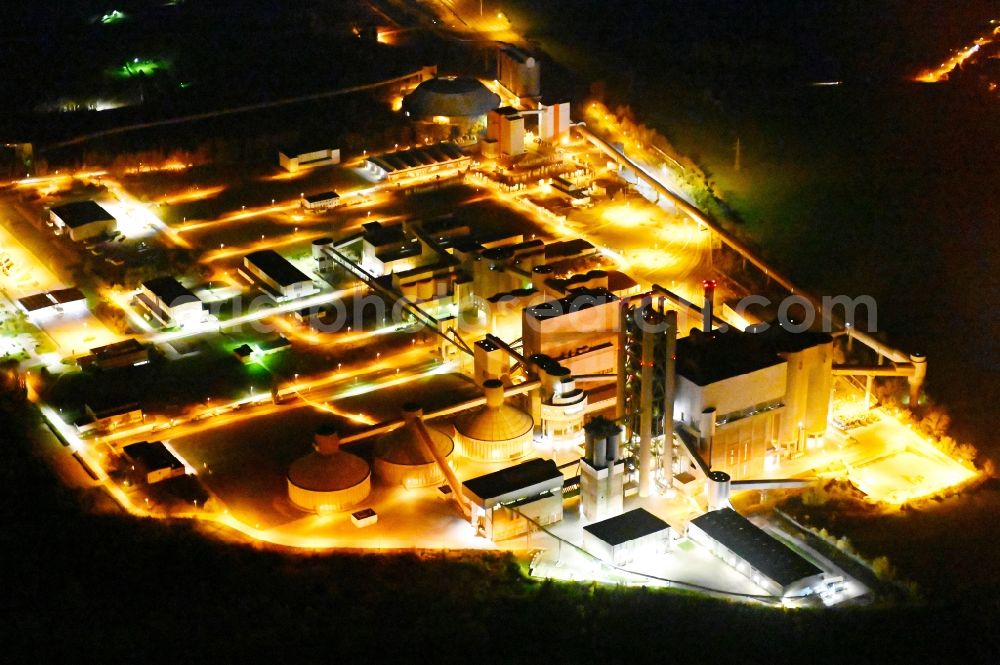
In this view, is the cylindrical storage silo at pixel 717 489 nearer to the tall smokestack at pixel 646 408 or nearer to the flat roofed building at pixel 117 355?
the tall smokestack at pixel 646 408

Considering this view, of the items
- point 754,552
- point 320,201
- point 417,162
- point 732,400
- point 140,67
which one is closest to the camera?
point 754,552

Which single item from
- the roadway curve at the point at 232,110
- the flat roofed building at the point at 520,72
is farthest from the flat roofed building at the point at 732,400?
the roadway curve at the point at 232,110

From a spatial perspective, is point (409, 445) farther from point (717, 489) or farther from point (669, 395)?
point (717, 489)

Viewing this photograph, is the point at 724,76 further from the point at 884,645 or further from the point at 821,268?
the point at 884,645

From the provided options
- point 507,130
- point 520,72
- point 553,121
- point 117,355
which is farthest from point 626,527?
point 520,72

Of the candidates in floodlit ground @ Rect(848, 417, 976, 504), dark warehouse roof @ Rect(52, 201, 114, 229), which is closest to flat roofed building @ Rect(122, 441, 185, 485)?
dark warehouse roof @ Rect(52, 201, 114, 229)
